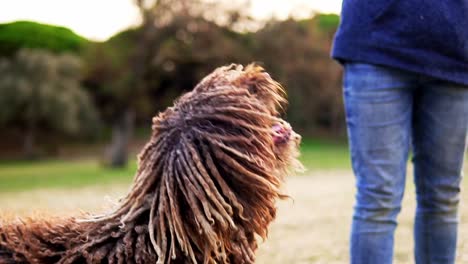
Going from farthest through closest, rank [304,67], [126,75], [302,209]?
[304,67]
[126,75]
[302,209]

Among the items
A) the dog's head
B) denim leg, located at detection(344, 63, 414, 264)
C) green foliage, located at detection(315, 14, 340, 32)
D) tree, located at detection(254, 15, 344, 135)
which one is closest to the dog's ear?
the dog's head

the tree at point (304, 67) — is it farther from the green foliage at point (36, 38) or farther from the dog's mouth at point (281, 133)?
the dog's mouth at point (281, 133)

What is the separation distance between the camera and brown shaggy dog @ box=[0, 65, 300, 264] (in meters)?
2.19

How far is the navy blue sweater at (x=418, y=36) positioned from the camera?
269 centimetres

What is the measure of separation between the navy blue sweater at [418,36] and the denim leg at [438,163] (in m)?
0.12

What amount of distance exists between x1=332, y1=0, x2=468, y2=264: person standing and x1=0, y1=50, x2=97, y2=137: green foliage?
23.7 m

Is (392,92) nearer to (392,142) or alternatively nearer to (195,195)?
(392,142)

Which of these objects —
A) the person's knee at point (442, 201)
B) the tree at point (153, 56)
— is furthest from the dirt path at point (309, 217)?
the tree at point (153, 56)

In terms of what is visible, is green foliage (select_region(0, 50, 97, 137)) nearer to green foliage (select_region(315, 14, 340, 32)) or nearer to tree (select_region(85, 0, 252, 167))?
tree (select_region(85, 0, 252, 167))

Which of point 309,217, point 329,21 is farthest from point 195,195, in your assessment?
point 329,21

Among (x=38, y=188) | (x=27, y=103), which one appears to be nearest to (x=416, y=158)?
(x=38, y=188)

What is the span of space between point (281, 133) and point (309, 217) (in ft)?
15.4

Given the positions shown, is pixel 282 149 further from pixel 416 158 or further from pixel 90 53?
pixel 90 53

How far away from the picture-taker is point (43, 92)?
25156 millimetres
